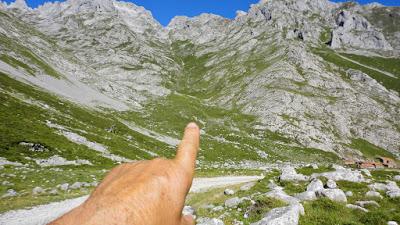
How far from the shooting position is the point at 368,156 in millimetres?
141625

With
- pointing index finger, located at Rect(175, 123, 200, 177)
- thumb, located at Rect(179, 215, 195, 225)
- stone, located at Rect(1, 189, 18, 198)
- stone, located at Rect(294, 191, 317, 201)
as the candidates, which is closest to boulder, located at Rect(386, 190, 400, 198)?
stone, located at Rect(294, 191, 317, 201)

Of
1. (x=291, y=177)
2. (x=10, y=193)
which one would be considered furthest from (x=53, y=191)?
(x=291, y=177)

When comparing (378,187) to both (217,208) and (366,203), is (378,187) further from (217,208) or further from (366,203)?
(217,208)

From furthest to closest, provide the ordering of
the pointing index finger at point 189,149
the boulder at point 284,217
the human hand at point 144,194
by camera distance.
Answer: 1. the boulder at point 284,217
2. the pointing index finger at point 189,149
3. the human hand at point 144,194

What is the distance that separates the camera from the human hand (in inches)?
80.6

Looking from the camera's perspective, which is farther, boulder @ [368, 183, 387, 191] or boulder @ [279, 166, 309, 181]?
boulder @ [279, 166, 309, 181]

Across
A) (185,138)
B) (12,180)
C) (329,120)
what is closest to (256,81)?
(329,120)

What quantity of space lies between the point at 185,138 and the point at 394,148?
17570 cm

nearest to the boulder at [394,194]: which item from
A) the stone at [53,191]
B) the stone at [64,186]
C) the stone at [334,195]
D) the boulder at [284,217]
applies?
the stone at [334,195]

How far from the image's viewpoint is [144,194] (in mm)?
2240

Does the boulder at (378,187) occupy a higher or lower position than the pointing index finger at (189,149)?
lower

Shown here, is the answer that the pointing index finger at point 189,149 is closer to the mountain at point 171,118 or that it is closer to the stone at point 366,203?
the stone at point 366,203

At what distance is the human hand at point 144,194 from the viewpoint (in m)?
2.05

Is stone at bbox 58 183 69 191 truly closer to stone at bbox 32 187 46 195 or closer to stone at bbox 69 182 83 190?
stone at bbox 69 182 83 190
